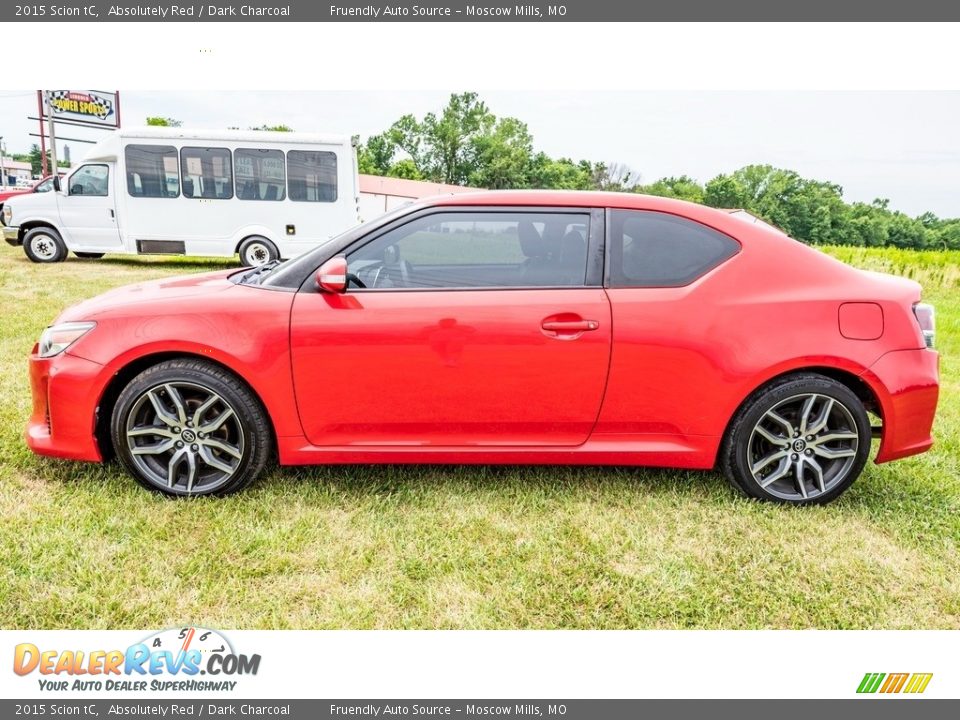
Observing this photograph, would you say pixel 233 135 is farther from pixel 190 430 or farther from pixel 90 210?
pixel 190 430

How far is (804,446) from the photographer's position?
9.80 ft

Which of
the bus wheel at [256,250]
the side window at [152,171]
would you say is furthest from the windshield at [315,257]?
the side window at [152,171]

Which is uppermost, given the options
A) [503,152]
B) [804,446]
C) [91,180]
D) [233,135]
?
[503,152]

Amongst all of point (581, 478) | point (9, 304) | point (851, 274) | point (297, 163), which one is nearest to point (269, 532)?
point (581, 478)

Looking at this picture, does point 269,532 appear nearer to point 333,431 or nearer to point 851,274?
point 333,431

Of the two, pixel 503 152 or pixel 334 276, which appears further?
pixel 503 152

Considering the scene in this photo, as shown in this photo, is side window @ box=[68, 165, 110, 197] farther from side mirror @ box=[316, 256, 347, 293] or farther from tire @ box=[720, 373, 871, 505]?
tire @ box=[720, 373, 871, 505]

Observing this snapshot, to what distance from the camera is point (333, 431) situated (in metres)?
2.91

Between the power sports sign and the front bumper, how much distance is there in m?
41.2

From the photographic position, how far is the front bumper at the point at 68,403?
2.84 meters

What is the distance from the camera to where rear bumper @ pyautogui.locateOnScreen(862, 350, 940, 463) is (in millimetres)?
2879

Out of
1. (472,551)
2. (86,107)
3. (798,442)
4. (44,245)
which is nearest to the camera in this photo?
(472,551)

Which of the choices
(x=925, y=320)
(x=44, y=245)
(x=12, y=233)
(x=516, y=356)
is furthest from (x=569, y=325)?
(x=12, y=233)

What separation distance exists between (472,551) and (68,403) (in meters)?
2.03
